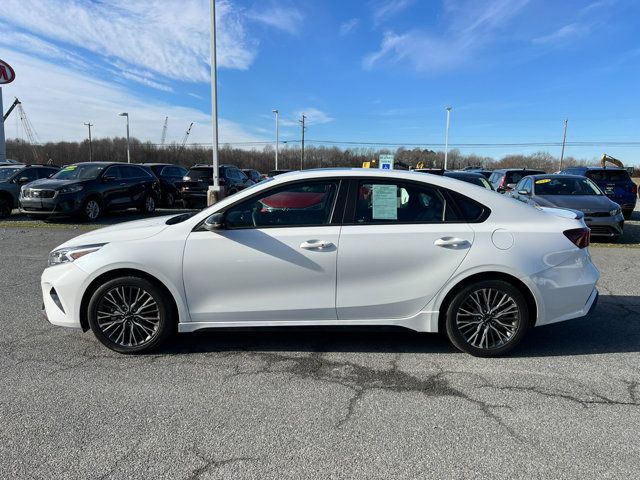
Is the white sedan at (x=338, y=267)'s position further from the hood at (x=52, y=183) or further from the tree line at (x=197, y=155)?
the tree line at (x=197, y=155)

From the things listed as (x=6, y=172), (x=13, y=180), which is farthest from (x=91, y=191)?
(x=6, y=172)

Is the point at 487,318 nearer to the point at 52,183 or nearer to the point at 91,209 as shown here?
the point at 91,209

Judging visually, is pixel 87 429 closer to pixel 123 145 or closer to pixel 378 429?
pixel 378 429

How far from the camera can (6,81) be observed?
26.3 meters

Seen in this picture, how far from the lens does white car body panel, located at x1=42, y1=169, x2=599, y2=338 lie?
13.0 feet

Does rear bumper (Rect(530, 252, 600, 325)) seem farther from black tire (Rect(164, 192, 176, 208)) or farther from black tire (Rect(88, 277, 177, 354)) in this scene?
black tire (Rect(164, 192, 176, 208))

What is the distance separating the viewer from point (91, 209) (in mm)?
13633

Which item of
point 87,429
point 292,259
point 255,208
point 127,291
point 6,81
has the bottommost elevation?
point 87,429

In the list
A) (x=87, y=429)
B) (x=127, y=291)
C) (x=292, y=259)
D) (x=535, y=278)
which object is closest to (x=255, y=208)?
(x=292, y=259)

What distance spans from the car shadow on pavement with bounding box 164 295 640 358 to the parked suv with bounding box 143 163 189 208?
15198 millimetres

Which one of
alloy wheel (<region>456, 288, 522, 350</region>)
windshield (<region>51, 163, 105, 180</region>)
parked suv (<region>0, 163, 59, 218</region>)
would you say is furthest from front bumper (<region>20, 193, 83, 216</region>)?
alloy wheel (<region>456, 288, 522, 350</region>)

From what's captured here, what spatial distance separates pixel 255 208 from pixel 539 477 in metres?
2.81

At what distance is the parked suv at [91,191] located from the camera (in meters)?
12.9

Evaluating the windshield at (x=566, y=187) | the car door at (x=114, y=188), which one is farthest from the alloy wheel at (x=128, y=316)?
the car door at (x=114, y=188)
